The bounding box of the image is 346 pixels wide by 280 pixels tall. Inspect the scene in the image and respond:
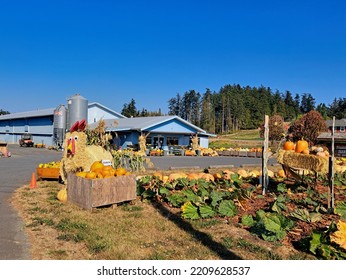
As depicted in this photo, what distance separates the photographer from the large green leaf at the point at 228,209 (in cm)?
660

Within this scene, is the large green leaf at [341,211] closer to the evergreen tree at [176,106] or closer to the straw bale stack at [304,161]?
the straw bale stack at [304,161]

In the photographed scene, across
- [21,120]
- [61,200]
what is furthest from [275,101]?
[61,200]

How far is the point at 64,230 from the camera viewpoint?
5.90 metres

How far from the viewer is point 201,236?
5508mm

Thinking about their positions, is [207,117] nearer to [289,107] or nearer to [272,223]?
[289,107]

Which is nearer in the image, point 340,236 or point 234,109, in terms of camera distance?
point 340,236

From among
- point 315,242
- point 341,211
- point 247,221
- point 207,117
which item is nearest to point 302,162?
point 341,211

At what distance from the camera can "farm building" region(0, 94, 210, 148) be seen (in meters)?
14.0

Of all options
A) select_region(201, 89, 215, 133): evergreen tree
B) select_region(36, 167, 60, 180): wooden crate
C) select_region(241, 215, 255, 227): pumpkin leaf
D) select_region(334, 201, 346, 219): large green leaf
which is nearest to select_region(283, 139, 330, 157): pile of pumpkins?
select_region(334, 201, 346, 219): large green leaf

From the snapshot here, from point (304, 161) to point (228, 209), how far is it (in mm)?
2355

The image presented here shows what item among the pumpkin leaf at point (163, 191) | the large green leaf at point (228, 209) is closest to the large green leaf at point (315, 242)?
the large green leaf at point (228, 209)

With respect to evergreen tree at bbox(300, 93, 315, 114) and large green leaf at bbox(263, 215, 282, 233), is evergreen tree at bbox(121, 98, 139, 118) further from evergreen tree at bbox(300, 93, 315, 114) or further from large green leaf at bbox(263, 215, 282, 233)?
large green leaf at bbox(263, 215, 282, 233)
